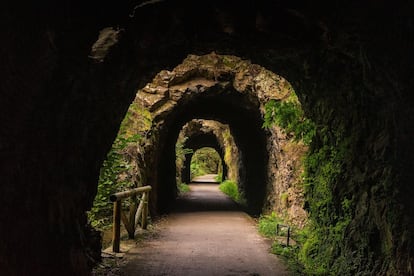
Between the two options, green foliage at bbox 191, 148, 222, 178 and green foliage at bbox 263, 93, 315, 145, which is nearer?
green foliage at bbox 263, 93, 315, 145

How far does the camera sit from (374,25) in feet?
15.0

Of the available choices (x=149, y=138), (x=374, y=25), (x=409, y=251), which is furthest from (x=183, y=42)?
(x=149, y=138)

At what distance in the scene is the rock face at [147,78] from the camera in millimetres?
3885

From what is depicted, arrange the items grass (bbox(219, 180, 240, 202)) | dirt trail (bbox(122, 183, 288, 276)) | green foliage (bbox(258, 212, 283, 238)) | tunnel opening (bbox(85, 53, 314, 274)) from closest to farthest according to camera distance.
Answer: dirt trail (bbox(122, 183, 288, 276)), green foliage (bbox(258, 212, 283, 238)), tunnel opening (bbox(85, 53, 314, 274)), grass (bbox(219, 180, 240, 202))

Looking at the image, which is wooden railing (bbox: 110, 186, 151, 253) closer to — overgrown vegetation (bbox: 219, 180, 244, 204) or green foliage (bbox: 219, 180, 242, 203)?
overgrown vegetation (bbox: 219, 180, 244, 204)

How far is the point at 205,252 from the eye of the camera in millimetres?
9023

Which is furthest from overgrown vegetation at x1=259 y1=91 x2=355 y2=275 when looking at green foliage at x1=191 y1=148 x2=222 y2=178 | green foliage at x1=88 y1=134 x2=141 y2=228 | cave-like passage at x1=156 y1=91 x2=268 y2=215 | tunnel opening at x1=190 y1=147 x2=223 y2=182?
green foliage at x1=191 y1=148 x2=222 y2=178

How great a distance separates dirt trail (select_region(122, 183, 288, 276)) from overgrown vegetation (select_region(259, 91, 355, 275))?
54 centimetres

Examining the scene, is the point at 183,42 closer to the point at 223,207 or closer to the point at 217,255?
the point at 217,255

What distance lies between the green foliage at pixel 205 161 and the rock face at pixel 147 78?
1926 inches

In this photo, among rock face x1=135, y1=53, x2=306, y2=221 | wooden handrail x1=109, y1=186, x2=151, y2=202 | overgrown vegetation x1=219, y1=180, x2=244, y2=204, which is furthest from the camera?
overgrown vegetation x1=219, y1=180, x2=244, y2=204

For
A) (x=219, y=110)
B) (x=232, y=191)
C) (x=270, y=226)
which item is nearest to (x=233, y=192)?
(x=232, y=191)

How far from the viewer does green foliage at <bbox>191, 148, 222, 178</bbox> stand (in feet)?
193

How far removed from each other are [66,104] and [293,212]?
835 cm
